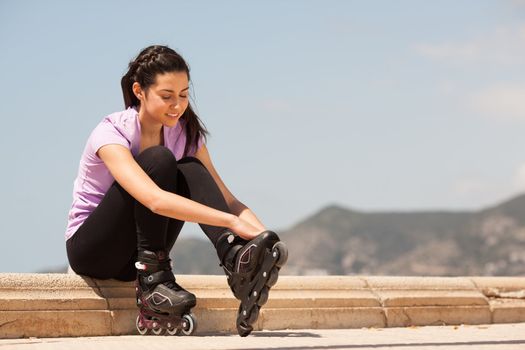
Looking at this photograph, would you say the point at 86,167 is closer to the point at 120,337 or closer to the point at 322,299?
the point at 120,337

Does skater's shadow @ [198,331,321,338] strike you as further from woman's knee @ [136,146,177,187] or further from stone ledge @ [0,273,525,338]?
woman's knee @ [136,146,177,187]

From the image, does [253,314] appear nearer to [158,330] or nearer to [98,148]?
[158,330]

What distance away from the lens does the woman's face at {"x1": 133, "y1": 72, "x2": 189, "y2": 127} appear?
499cm

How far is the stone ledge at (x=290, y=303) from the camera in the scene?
17.3 feet

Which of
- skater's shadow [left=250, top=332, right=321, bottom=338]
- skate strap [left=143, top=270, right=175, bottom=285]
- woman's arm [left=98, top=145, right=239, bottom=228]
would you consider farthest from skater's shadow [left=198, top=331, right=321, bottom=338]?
woman's arm [left=98, top=145, right=239, bottom=228]

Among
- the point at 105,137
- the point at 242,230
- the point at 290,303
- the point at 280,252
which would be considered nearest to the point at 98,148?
the point at 105,137

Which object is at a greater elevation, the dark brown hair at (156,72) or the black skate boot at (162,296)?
the dark brown hair at (156,72)

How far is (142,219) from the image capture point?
485 cm

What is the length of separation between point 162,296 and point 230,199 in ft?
2.18

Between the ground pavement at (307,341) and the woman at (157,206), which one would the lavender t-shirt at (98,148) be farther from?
the ground pavement at (307,341)

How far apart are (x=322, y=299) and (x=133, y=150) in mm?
1754

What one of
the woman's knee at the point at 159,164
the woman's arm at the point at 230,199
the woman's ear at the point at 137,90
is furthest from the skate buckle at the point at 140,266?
the woman's ear at the point at 137,90

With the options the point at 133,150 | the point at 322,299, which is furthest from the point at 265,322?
the point at 133,150

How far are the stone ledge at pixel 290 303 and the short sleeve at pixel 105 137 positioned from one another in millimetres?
824
